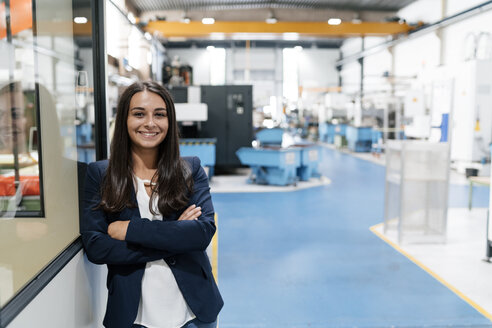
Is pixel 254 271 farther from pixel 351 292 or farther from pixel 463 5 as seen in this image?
pixel 463 5

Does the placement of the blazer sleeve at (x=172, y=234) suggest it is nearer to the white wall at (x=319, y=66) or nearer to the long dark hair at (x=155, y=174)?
the long dark hair at (x=155, y=174)

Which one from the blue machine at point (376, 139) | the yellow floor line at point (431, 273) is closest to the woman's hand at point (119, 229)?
the yellow floor line at point (431, 273)

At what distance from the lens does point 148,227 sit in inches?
59.5

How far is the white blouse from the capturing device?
61.4 inches

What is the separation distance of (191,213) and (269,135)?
10658 millimetres

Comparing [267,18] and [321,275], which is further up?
[267,18]

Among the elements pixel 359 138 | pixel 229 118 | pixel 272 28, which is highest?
pixel 272 28

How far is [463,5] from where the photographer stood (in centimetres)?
1105

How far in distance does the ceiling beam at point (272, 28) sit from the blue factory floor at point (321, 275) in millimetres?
7548

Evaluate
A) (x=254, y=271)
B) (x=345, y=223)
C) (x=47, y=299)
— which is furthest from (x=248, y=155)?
(x=47, y=299)

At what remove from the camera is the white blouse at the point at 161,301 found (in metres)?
1.56

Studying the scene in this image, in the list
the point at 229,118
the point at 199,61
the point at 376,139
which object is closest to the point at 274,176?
the point at 229,118

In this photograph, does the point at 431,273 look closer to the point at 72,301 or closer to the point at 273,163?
the point at 72,301

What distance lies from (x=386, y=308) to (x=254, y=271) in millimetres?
1192
